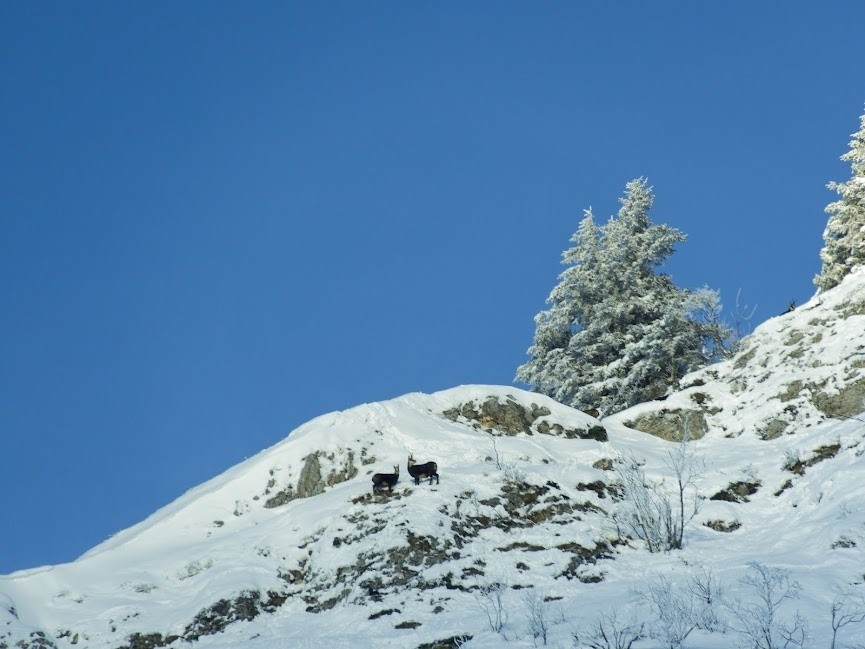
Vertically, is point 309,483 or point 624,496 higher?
point 309,483

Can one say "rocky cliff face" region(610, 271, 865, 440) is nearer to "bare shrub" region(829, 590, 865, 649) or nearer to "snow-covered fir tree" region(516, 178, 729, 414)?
"snow-covered fir tree" region(516, 178, 729, 414)

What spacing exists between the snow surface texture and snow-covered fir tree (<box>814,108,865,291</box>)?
29.2 feet

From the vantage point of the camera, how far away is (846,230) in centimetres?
4009

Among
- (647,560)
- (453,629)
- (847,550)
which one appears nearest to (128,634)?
(453,629)

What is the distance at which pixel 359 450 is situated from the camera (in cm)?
2645

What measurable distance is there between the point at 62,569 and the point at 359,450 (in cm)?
868

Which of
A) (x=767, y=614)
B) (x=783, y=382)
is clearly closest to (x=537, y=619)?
(x=767, y=614)

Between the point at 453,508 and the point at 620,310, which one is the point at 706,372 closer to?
the point at 620,310

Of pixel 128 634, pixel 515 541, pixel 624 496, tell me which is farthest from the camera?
pixel 624 496

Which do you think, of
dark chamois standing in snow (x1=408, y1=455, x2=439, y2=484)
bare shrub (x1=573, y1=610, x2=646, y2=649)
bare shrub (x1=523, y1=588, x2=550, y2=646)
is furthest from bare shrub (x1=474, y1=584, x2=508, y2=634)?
dark chamois standing in snow (x1=408, y1=455, x2=439, y2=484)

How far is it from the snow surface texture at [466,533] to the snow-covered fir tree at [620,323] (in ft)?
32.1

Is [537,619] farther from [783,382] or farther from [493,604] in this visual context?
[783,382]

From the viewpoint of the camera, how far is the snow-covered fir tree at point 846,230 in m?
39.0

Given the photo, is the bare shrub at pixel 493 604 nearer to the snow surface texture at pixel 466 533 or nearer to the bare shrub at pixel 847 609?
the snow surface texture at pixel 466 533
